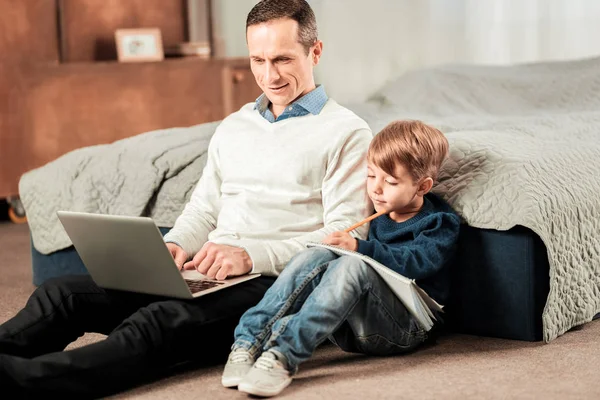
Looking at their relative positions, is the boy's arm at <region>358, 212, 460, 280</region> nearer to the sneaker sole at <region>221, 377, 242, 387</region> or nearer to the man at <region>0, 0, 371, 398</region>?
the man at <region>0, 0, 371, 398</region>

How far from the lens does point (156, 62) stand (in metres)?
4.29

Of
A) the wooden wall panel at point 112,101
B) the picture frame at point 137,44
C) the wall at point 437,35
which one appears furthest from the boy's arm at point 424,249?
the picture frame at point 137,44

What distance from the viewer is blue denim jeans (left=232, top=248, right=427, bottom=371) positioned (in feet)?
5.28

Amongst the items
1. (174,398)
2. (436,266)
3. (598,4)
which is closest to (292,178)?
(436,266)

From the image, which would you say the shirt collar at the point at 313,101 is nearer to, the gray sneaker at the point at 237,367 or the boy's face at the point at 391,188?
the boy's face at the point at 391,188

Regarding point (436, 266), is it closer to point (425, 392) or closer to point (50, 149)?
point (425, 392)

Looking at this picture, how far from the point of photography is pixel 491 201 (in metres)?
1.88

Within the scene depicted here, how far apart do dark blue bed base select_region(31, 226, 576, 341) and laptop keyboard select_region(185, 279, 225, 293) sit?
1.71ft

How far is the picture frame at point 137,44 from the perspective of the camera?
4.36m

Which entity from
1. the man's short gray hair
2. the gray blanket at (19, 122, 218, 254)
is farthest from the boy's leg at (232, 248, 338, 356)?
the gray blanket at (19, 122, 218, 254)

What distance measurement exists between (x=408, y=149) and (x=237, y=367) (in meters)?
0.52

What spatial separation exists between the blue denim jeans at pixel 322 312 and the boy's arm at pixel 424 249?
5 centimetres

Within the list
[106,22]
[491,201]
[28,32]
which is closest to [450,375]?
[491,201]

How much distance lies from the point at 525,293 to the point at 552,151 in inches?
14.4
